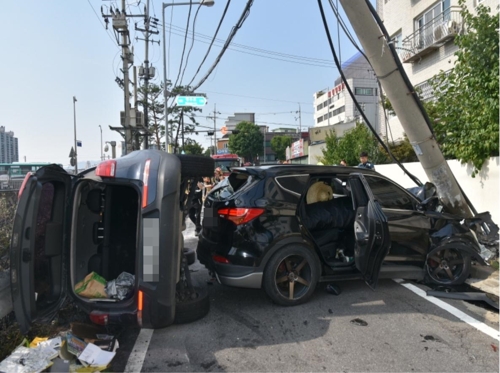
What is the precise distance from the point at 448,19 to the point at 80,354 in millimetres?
20596

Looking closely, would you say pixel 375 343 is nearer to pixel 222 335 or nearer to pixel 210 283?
pixel 222 335

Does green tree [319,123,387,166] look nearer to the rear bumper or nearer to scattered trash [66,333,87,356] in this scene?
the rear bumper

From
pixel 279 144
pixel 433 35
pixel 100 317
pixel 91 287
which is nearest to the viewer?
pixel 100 317

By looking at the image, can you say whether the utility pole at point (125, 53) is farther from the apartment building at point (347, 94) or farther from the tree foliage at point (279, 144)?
the tree foliage at point (279, 144)

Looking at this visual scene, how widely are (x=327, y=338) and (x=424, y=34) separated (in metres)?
20.1

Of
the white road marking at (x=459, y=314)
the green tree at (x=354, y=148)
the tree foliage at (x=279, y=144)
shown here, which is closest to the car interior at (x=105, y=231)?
the white road marking at (x=459, y=314)

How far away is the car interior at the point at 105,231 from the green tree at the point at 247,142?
72.8m

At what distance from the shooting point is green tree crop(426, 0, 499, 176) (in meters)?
6.62

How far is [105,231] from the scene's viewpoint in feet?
13.3

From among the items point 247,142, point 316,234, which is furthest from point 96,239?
point 247,142

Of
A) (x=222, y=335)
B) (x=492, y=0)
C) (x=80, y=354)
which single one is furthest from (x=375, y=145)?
(x=80, y=354)

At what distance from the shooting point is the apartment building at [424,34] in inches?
693

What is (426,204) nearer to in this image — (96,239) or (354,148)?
(96,239)

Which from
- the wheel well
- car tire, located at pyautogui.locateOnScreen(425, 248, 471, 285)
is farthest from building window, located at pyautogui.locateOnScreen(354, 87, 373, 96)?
the wheel well
